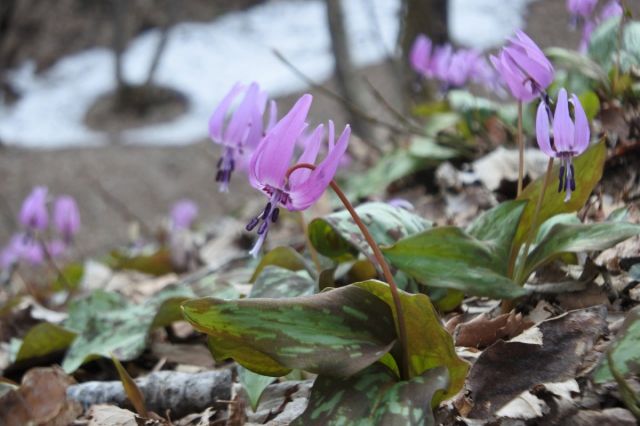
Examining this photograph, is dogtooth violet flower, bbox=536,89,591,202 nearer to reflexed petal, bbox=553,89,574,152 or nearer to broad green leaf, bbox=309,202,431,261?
reflexed petal, bbox=553,89,574,152

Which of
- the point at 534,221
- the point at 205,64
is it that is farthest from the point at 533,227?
the point at 205,64

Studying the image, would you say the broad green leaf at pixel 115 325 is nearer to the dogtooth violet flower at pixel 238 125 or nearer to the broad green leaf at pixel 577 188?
the dogtooth violet flower at pixel 238 125

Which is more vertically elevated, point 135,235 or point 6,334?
point 6,334

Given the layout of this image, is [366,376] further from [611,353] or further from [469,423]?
[611,353]

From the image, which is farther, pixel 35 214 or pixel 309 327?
pixel 35 214

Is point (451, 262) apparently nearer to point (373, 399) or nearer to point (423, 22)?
point (373, 399)

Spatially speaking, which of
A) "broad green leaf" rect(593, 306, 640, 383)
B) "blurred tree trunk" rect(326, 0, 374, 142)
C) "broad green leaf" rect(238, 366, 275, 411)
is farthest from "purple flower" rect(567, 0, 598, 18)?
"blurred tree trunk" rect(326, 0, 374, 142)

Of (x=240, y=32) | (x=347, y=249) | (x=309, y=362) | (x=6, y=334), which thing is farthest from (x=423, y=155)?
(x=240, y=32)
